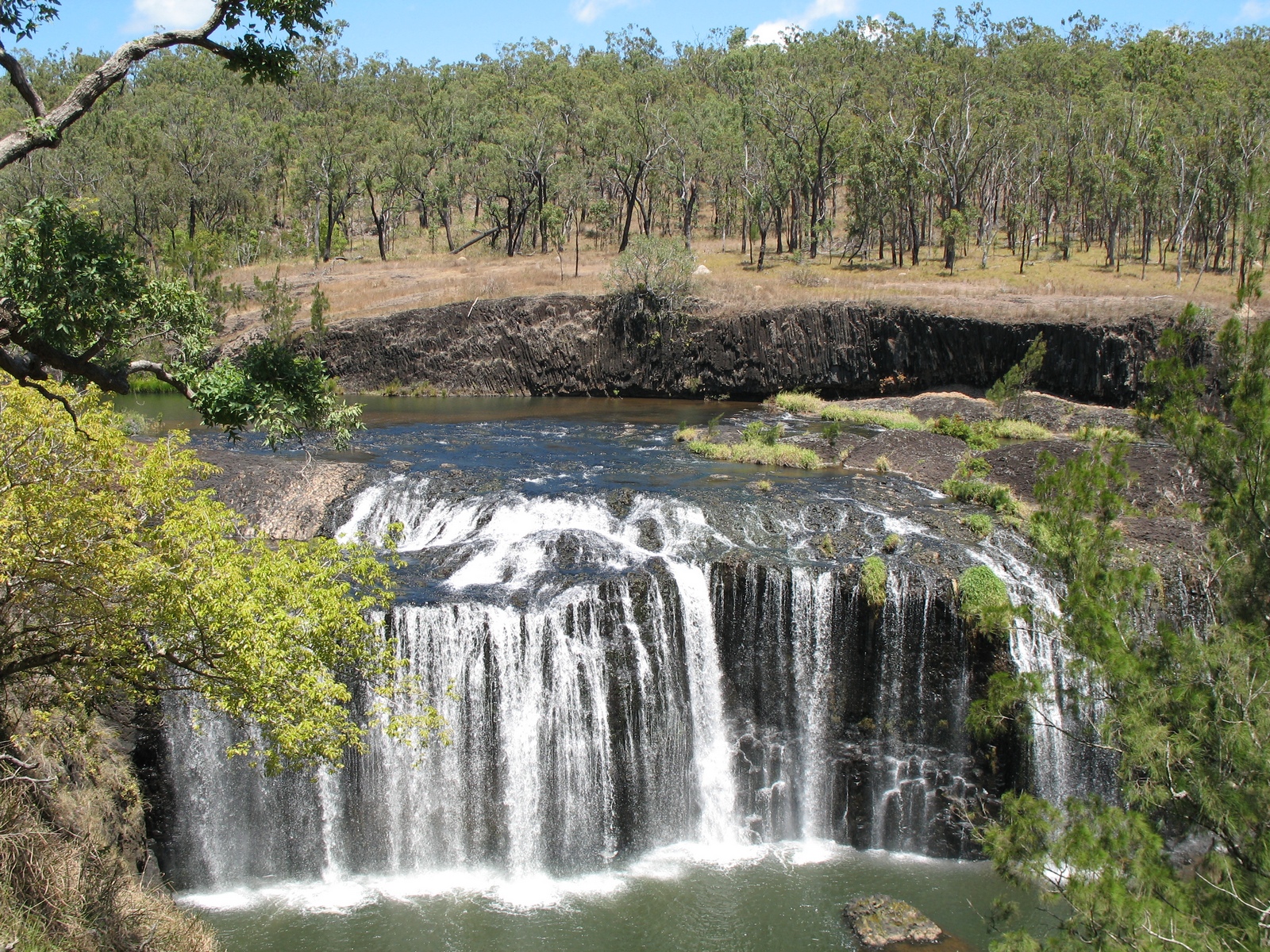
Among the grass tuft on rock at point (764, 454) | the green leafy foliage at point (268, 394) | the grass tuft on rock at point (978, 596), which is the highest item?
the green leafy foliage at point (268, 394)

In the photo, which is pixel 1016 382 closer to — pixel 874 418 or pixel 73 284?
pixel 874 418

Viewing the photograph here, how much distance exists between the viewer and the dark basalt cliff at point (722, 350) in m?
39.4

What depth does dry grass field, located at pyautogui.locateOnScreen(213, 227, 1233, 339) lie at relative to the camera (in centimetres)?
4309

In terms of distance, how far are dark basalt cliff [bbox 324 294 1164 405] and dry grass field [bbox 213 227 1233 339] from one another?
1197 millimetres

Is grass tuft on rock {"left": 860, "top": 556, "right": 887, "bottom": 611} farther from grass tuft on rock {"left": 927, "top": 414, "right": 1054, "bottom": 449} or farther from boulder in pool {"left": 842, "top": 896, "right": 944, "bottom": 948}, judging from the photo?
grass tuft on rock {"left": 927, "top": 414, "right": 1054, "bottom": 449}

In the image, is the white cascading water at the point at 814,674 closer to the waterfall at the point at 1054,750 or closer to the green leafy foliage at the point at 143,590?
the waterfall at the point at 1054,750

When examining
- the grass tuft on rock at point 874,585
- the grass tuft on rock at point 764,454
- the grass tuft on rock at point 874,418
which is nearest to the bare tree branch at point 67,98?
the grass tuft on rock at point 874,585

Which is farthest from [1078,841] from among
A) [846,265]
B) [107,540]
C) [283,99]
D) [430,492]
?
[283,99]

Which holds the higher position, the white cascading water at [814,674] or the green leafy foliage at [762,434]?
the green leafy foliage at [762,434]

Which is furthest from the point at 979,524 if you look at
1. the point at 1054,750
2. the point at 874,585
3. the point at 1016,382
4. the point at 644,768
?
the point at 1016,382

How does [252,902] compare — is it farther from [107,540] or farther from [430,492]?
[430,492]

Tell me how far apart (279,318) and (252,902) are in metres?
36.0

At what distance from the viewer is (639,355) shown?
47.6 m

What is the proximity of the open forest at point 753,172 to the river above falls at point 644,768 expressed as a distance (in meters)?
31.1
